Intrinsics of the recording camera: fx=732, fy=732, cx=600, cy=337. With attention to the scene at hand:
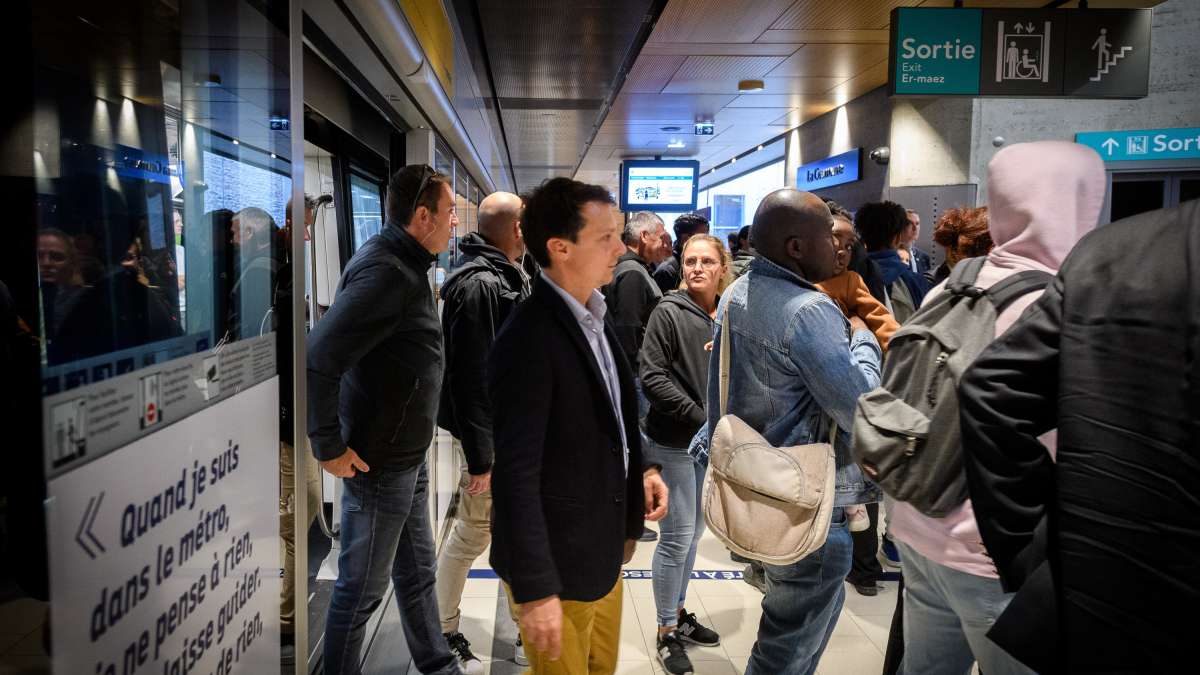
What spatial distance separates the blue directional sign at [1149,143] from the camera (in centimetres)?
676

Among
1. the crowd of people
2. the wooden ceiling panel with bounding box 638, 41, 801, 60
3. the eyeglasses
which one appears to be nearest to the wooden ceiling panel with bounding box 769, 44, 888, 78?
the wooden ceiling panel with bounding box 638, 41, 801, 60

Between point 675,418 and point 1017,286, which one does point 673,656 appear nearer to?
point 675,418

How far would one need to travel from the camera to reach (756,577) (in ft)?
12.2

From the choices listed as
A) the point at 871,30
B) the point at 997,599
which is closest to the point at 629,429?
the point at 997,599

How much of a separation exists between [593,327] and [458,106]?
11.6 feet

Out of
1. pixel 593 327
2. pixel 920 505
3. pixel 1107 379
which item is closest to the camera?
pixel 1107 379

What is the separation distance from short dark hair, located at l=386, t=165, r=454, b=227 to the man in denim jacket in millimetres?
1075

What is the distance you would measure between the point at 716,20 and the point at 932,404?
4.90 metres

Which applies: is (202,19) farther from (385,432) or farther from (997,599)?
(997,599)

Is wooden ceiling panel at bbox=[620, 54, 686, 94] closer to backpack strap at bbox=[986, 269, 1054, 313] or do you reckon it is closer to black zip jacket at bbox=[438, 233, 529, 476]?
black zip jacket at bbox=[438, 233, 529, 476]

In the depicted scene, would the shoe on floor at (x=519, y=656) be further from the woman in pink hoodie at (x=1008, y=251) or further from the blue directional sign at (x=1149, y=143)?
the blue directional sign at (x=1149, y=143)

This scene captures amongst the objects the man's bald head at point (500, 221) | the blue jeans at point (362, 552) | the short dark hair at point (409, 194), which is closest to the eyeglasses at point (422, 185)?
the short dark hair at point (409, 194)

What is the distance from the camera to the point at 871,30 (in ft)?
19.1

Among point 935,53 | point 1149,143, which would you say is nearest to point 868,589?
point 935,53
